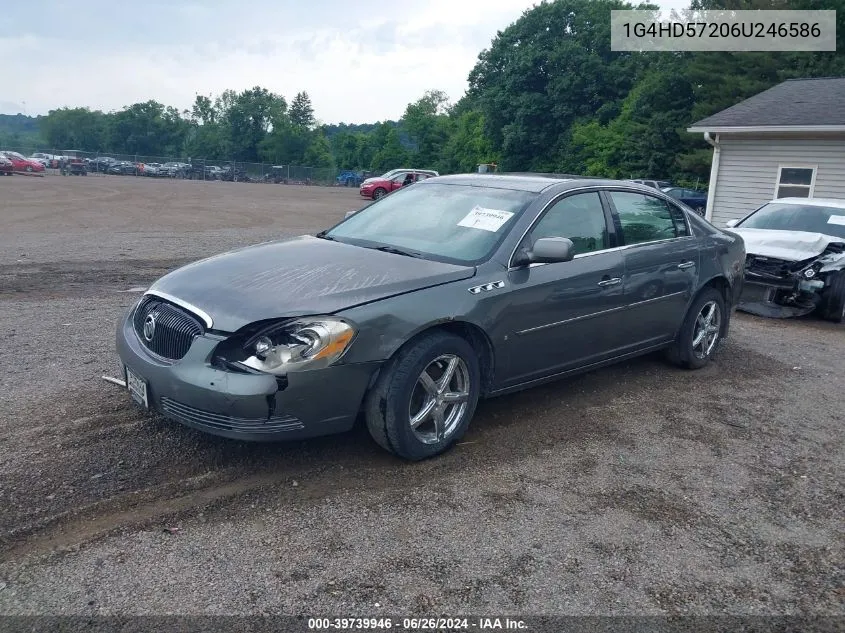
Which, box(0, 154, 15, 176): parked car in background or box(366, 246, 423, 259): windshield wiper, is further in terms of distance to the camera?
box(0, 154, 15, 176): parked car in background

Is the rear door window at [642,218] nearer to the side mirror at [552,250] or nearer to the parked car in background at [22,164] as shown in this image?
the side mirror at [552,250]

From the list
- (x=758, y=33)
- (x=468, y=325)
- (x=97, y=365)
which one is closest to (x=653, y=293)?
(x=468, y=325)

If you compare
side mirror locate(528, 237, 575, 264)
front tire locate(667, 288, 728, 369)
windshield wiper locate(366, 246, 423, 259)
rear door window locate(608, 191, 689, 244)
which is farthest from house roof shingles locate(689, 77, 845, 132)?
windshield wiper locate(366, 246, 423, 259)

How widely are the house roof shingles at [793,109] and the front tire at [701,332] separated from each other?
11491 millimetres

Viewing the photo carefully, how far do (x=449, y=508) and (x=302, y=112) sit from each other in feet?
306

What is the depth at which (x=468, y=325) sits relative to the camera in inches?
166

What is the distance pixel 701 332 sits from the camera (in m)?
6.23

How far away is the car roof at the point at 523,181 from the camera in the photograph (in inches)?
200

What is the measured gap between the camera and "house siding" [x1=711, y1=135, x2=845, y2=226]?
16.2 m

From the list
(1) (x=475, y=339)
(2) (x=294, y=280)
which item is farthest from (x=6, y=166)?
(1) (x=475, y=339)

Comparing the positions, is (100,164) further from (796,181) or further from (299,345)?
(299,345)

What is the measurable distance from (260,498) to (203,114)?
115 meters

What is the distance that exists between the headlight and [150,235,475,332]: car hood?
0.07 meters

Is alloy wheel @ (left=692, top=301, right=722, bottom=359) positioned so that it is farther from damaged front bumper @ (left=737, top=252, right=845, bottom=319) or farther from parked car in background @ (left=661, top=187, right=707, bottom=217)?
parked car in background @ (left=661, top=187, right=707, bottom=217)
